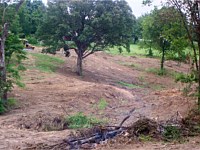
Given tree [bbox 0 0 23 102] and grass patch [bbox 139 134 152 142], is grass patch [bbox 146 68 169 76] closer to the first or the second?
tree [bbox 0 0 23 102]

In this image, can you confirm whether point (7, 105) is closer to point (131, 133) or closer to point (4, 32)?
point (4, 32)

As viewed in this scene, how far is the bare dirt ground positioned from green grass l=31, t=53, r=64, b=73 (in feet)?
1.72

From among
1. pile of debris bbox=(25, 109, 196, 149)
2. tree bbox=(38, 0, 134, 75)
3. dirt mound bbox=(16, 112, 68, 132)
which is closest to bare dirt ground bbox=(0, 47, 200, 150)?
dirt mound bbox=(16, 112, 68, 132)

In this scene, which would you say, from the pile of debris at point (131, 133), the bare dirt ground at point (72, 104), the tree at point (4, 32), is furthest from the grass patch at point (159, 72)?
the pile of debris at point (131, 133)

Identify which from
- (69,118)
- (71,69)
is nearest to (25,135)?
(69,118)

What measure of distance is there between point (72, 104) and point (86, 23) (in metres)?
11.0

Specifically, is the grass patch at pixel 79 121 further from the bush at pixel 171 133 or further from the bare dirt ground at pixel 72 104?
the bush at pixel 171 133

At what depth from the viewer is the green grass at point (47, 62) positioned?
26.0 meters

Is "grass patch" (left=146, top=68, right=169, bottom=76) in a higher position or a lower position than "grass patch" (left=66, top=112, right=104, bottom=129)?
lower

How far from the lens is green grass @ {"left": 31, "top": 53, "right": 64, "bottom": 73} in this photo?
26.0 metres

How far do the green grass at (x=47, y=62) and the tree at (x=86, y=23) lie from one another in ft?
5.03

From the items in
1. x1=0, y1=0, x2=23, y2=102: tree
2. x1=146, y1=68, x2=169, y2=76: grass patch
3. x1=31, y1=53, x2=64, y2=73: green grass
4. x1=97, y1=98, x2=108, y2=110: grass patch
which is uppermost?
x1=0, y1=0, x2=23, y2=102: tree

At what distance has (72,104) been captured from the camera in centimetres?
1594

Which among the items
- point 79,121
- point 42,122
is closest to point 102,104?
point 79,121
